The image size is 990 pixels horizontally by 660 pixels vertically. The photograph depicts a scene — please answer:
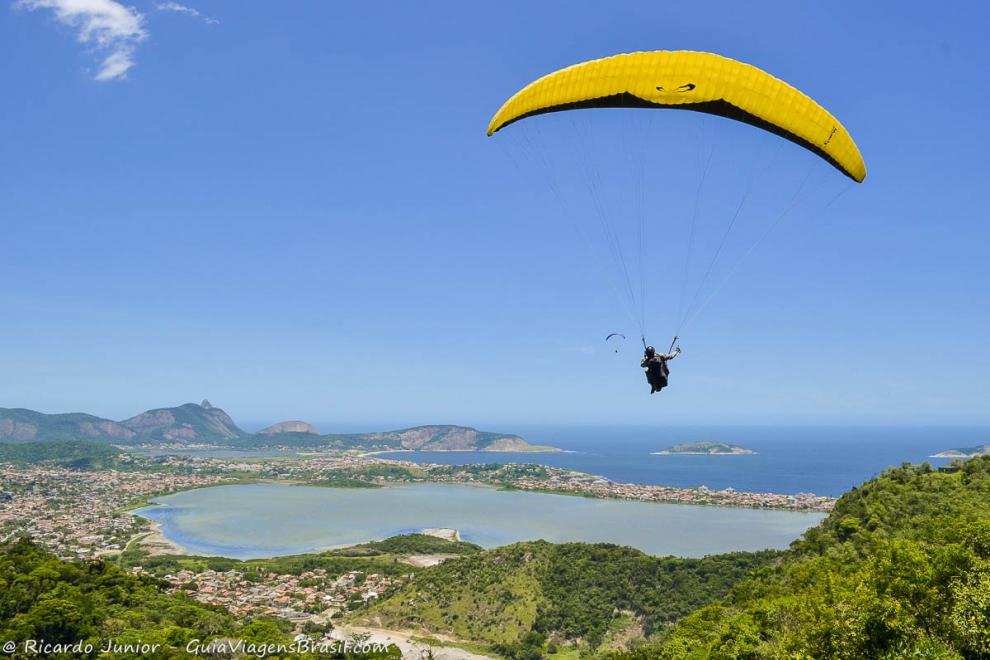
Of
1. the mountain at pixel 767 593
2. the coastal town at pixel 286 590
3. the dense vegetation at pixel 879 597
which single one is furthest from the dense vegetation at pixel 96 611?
the dense vegetation at pixel 879 597

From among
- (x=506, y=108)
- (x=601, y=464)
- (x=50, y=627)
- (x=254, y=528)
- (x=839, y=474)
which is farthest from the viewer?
(x=601, y=464)

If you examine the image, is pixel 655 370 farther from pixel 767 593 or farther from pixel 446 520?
pixel 446 520

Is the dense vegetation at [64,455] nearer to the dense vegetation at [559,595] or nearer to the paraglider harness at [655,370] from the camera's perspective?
the dense vegetation at [559,595]

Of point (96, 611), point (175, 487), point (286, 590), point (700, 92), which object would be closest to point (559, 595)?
point (286, 590)

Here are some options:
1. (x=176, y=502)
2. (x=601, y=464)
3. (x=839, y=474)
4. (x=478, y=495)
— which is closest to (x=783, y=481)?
(x=839, y=474)

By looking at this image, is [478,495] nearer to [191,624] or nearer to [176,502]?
[176,502]

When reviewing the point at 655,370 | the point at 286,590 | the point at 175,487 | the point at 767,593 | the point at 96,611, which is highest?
the point at 655,370
